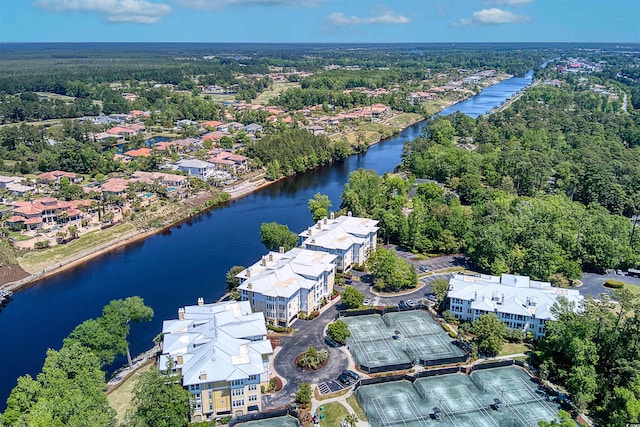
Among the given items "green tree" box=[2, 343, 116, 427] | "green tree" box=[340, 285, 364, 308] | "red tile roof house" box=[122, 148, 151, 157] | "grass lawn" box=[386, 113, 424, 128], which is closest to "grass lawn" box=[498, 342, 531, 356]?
"green tree" box=[340, 285, 364, 308]

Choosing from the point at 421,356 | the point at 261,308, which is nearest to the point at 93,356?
the point at 261,308

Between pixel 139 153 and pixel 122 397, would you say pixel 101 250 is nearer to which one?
pixel 122 397

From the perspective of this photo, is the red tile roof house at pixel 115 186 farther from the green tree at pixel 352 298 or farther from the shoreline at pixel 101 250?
the green tree at pixel 352 298

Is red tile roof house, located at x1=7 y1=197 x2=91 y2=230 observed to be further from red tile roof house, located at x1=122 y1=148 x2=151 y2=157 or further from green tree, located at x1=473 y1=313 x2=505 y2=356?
green tree, located at x1=473 y1=313 x2=505 y2=356

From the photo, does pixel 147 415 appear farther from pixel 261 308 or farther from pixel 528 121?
pixel 528 121

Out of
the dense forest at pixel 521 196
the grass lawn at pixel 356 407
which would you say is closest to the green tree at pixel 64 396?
the grass lawn at pixel 356 407

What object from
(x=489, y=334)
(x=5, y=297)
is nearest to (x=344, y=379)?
(x=489, y=334)
